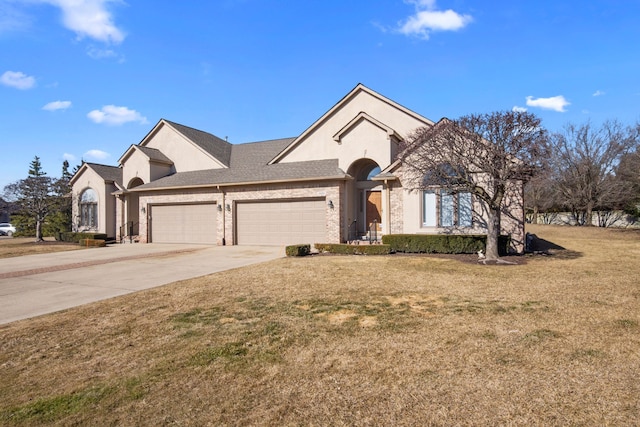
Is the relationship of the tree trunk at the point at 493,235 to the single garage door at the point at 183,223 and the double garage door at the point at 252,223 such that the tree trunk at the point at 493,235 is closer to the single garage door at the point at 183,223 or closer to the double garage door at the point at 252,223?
the double garage door at the point at 252,223

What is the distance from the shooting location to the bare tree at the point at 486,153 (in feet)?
41.4

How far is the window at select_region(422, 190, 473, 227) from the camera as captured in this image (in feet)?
54.4

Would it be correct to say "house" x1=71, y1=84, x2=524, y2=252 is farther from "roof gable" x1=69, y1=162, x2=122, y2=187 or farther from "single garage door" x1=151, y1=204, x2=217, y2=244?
"roof gable" x1=69, y1=162, x2=122, y2=187

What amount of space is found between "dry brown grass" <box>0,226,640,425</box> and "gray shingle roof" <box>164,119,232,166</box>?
18.6m

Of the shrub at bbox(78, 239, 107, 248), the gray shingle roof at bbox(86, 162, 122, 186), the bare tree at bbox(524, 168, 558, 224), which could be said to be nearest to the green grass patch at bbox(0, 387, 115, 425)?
the shrub at bbox(78, 239, 107, 248)

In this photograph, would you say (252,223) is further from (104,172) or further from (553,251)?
(553,251)

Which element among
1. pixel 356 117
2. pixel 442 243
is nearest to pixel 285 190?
pixel 356 117

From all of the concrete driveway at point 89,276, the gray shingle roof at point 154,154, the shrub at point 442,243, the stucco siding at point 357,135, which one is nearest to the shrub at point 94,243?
the concrete driveway at point 89,276

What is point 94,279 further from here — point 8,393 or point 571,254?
point 571,254

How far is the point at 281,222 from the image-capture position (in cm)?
2080

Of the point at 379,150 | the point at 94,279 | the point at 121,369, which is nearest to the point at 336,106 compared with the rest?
the point at 379,150

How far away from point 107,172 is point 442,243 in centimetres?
2527

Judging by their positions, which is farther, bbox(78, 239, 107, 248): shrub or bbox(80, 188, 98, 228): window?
bbox(80, 188, 98, 228): window

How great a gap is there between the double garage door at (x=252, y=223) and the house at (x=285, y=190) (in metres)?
0.06
